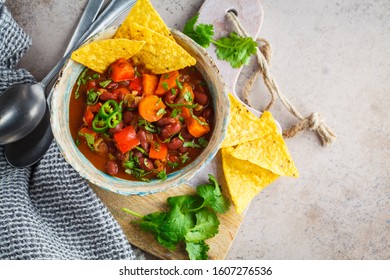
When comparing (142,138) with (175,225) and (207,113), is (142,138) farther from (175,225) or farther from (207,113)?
(175,225)

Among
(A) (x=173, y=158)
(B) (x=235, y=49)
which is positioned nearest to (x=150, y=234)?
(A) (x=173, y=158)

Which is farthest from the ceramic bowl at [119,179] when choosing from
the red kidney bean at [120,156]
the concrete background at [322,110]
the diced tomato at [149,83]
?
the concrete background at [322,110]

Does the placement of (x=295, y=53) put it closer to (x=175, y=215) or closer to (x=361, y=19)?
(x=361, y=19)

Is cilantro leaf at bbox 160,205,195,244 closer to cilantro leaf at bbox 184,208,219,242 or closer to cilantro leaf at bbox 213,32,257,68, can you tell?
cilantro leaf at bbox 184,208,219,242

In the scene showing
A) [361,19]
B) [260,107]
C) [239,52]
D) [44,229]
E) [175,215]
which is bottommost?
[44,229]

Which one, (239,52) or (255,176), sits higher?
(239,52)

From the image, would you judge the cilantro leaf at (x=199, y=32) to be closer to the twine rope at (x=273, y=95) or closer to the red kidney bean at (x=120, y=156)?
the twine rope at (x=273, y=95)
